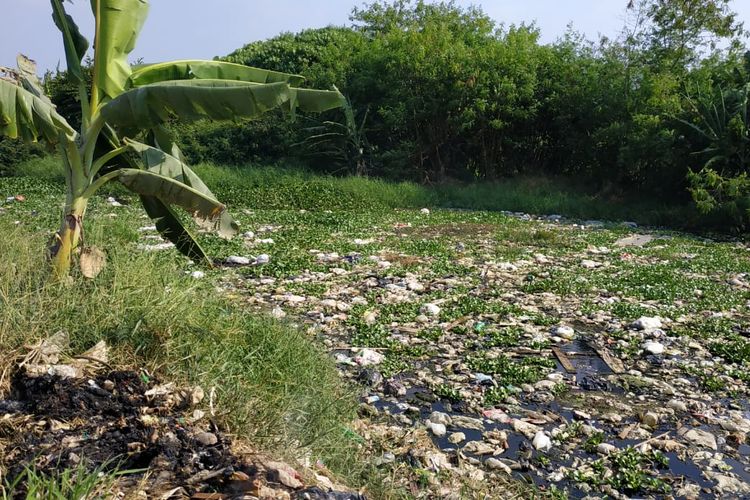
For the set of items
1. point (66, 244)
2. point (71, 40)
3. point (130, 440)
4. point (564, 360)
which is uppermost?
point (71, 40)

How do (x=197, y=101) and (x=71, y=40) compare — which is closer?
(x=197, y=101)

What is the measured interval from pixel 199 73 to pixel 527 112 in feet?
45.5

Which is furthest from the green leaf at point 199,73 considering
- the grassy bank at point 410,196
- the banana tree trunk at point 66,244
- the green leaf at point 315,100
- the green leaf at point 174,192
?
the grassy bank at point 410,196

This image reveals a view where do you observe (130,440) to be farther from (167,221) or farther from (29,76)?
(29,76)

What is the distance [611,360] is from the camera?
544cm

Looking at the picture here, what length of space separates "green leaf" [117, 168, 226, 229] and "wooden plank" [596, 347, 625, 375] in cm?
326

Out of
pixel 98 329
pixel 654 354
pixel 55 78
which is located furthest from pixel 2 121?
pixel 55 78

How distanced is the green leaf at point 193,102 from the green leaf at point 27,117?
14.2 inches

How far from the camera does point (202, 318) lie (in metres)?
4.12

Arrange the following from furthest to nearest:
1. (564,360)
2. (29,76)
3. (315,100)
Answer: (564,360), (29,76), (315,100)

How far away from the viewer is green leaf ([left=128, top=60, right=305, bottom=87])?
5109mm

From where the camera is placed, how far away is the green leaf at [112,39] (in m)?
4.66

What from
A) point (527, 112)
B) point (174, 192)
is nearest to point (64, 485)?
point (174, 192)

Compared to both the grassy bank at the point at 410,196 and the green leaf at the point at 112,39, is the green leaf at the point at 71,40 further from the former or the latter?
the grassy bank at the point at 410,196
